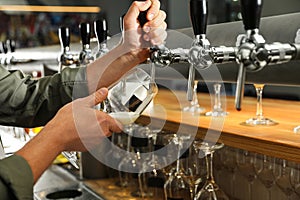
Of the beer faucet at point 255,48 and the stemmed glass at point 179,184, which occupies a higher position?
the beer faucet at point 255,48

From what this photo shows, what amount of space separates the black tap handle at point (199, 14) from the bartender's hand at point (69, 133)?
11.3 inches

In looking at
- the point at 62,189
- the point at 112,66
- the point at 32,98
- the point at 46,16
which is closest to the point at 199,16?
the point at 112,66

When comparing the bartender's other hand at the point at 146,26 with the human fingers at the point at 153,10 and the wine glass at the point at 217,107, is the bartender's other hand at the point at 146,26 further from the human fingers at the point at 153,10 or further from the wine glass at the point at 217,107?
the wine glass at the point at 217,107

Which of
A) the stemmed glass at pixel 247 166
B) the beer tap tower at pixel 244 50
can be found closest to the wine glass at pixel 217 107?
the stemmed glass at pixel 247 166

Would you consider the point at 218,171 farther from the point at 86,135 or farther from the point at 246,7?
the point at 246,7

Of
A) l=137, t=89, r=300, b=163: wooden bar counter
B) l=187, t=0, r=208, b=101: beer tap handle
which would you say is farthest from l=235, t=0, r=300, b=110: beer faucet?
l=137, t=89, r=300, b=163: wooden bar counter

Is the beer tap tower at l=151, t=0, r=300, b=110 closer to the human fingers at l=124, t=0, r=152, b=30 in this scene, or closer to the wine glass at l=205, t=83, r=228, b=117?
the human fingers at l=124, t=0, r=152, b=30

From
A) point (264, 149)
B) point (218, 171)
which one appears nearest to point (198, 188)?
point (218, 171)

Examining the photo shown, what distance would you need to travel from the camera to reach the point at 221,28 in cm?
131

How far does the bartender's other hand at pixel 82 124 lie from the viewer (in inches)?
39.8

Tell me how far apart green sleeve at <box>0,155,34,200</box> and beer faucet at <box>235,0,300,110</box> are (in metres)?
0.44

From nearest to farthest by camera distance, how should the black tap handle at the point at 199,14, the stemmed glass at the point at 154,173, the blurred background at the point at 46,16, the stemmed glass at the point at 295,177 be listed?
1. the black tap handle at the point at 199,14
2. the stemmed glass at the point at 295,177
3. the stemmed glass at the point at 154,173
4. the blurred background at the point at 46,16

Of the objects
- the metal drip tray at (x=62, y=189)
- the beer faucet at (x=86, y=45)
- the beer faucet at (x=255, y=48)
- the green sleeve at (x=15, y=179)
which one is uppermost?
the beer faucet at (x=255, y=48)

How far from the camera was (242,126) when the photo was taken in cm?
124
